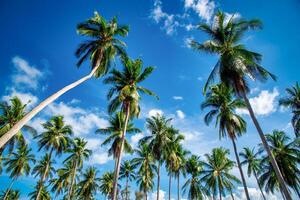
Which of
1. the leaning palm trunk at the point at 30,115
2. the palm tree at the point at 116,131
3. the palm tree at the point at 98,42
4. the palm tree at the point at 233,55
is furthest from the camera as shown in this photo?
the palm tree at the point at 116,131

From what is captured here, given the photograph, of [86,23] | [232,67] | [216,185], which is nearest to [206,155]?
[216,185]

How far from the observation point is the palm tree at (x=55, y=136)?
31427mm

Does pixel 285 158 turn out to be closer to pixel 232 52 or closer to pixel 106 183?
pixel 232 52

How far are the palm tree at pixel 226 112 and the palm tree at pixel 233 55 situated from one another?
6.14 metres

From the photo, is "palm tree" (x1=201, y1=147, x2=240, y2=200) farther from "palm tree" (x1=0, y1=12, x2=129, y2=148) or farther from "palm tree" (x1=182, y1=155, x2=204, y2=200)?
"palm tree" (x1=0, y1=12, x2=129, y2=148)

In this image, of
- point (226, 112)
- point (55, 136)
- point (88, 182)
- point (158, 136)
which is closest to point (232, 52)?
point (226, 112)

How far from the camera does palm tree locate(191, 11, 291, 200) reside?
1578 centimetres

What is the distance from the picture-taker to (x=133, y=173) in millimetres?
45750

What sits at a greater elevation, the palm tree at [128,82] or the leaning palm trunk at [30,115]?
the palm tree at [128,82]

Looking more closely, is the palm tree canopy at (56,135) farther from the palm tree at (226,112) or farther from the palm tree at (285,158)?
the palm tree at (285,158)

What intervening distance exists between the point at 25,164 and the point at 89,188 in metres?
13.8

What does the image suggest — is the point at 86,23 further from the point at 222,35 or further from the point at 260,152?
the point at 260,152

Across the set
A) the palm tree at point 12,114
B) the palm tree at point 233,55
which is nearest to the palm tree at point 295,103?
the palm tree at point 233,55

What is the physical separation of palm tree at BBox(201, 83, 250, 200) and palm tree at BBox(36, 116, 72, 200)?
21302 millimetres
